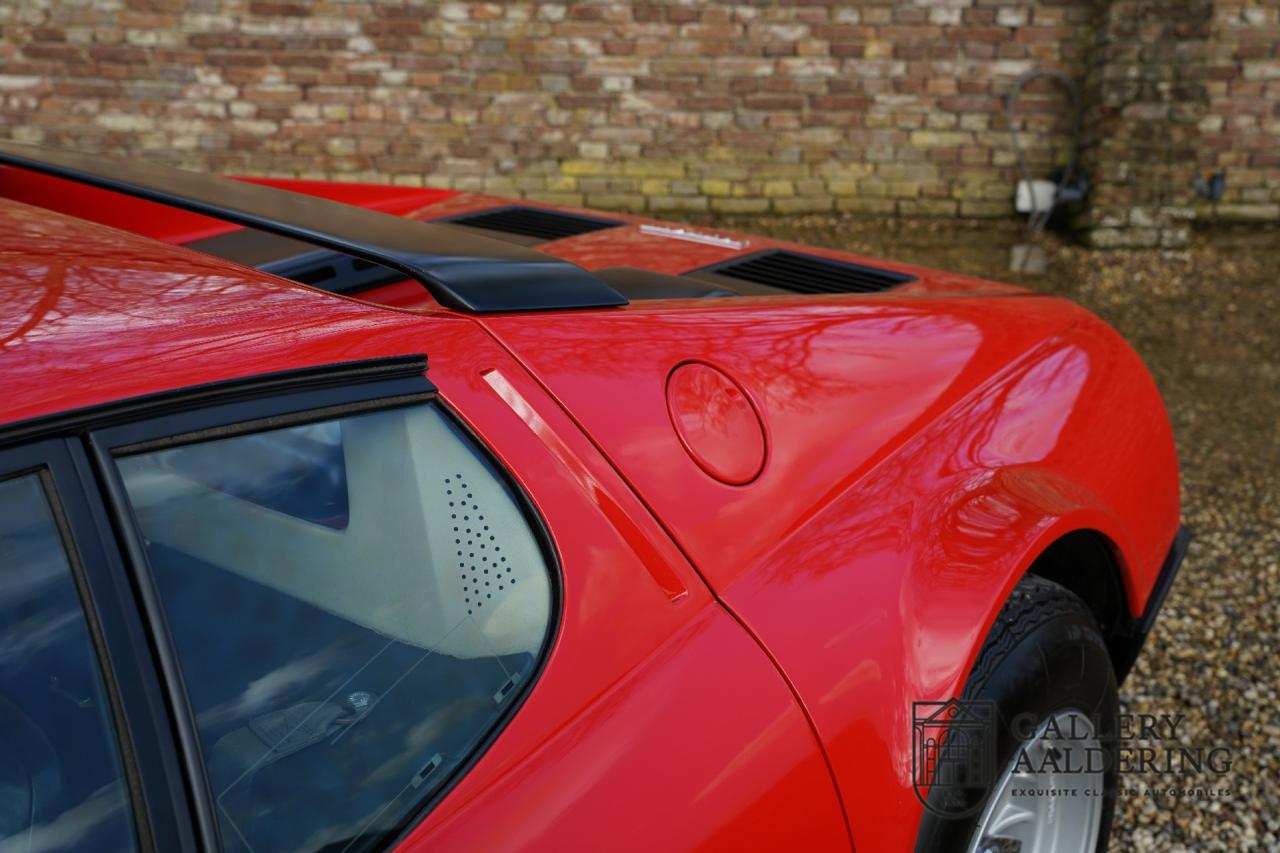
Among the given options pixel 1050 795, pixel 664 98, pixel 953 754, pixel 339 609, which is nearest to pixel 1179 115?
pixel 664 98

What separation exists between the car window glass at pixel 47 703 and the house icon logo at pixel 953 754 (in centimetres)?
96

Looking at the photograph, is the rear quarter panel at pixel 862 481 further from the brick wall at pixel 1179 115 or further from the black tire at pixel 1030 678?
the brick wall at pixel 1179 115

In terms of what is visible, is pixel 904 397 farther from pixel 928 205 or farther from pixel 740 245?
pixel 928 205

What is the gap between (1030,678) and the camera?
1.54 metres

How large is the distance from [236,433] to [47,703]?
29cm

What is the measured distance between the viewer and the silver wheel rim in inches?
64.2

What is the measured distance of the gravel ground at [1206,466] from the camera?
98.1 inches

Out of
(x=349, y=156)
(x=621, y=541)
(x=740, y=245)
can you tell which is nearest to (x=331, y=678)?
(x=621, y=541)

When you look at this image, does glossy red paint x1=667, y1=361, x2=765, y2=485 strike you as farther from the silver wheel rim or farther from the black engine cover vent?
the black engine cover vent

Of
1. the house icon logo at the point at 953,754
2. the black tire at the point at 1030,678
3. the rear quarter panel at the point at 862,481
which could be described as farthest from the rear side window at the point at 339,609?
the black tire at the point at 1030,678

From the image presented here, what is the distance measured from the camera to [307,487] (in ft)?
3.47

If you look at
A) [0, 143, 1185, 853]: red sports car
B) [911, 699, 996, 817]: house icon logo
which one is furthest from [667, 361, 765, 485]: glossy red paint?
[911, 699, 996, 817]: house icon logo

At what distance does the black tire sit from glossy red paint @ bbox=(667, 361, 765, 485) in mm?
480

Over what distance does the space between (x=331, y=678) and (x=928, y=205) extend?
6.03 metres
